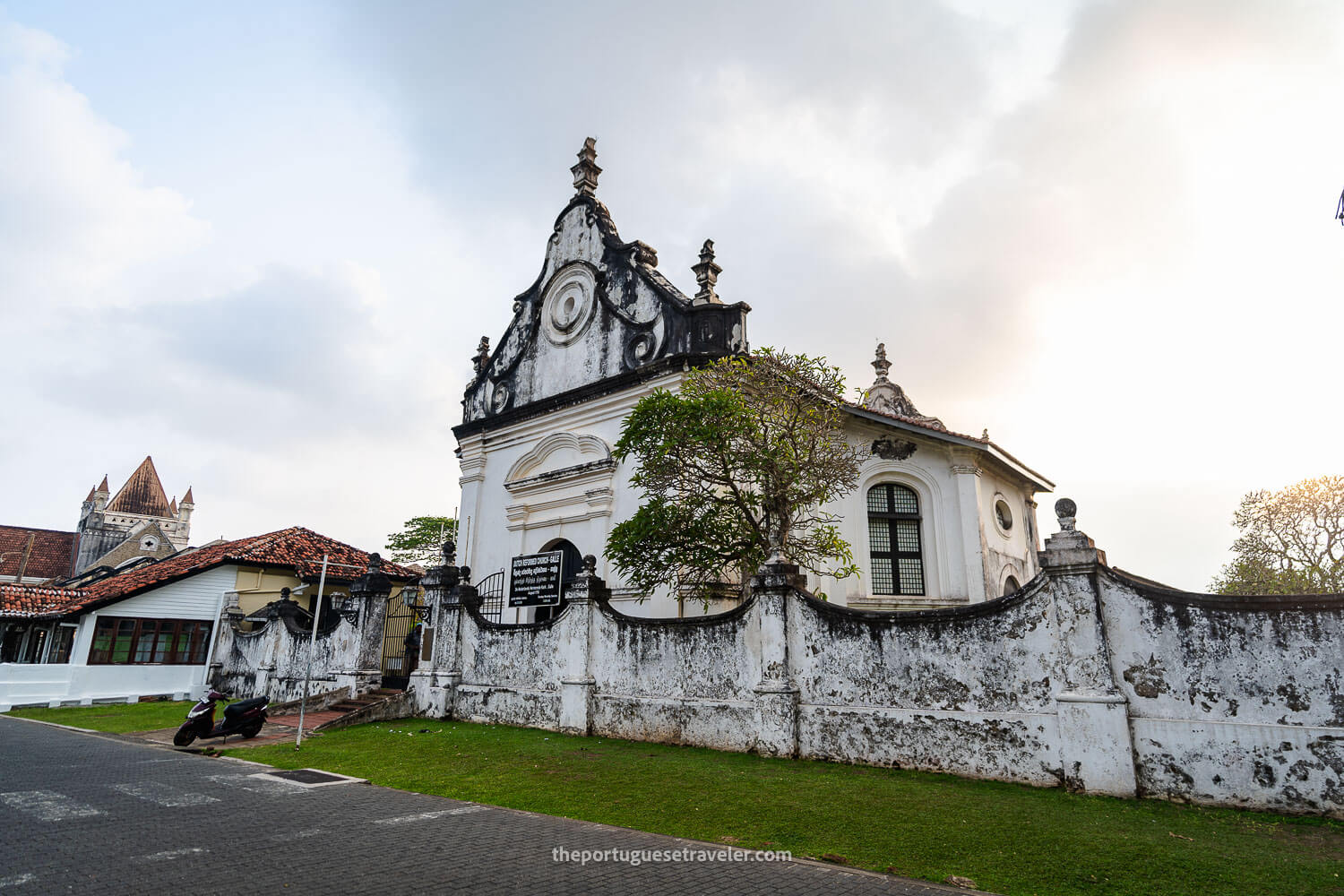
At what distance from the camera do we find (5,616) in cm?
1969

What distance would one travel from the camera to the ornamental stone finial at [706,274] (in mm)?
16953

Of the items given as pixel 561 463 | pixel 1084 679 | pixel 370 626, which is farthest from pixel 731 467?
pixel 370 626

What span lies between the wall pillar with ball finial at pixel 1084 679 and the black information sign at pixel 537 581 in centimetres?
913

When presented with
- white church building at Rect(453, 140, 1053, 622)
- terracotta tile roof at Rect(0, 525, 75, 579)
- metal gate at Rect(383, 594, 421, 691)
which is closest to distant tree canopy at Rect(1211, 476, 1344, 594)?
white church building at Rect(453, 140, 1053, 622)

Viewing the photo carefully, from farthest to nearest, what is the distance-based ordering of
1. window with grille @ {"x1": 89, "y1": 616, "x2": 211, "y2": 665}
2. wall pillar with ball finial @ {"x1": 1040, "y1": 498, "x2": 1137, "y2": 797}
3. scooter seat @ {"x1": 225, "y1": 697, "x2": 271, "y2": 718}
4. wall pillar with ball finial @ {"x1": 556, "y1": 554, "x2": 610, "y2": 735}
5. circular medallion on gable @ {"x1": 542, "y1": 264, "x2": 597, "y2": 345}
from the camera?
window with grille @ {"x1": 89, "y1": 616, "x2": 211, "y2": 665}
circular medallion on gable @ {"x1": 542, "y1": 264, "x2": 597, "y2": 345}
scooter seat @ {"x1": 225, "y1": 697, "x2": 271, "y2": 718}
wall pillar with ball finial @ {"x1": 556, "y1": 554, "x2": 610, "y2": 735}
wall pillar with ball finial @ {"x1": 1040, "y1": 498, "x2": 1137, "y2": 797}

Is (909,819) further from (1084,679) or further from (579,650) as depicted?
(579,650)

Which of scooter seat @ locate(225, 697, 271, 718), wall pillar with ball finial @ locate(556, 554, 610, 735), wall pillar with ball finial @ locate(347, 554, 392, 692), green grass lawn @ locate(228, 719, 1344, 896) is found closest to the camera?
green grass lawn @ locate(228, 719, 1344, 896)

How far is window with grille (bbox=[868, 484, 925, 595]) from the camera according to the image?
1731 cm

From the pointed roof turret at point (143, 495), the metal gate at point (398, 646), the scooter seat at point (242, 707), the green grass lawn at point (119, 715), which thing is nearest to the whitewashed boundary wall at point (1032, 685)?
the scooter seat at point (242, 707)

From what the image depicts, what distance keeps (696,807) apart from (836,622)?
3.30 metres

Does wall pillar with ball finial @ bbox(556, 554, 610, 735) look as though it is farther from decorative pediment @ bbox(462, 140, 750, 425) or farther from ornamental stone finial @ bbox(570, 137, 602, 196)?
ornamental stone finial @ bbox(570, 137, 602, 196)

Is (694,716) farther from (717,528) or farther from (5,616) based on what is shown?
(5,616)

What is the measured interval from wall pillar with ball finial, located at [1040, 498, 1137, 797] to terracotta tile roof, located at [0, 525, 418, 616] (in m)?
19.3

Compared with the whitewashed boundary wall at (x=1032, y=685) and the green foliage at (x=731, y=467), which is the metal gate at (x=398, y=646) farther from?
the green foliage at (x=731, y=467)
